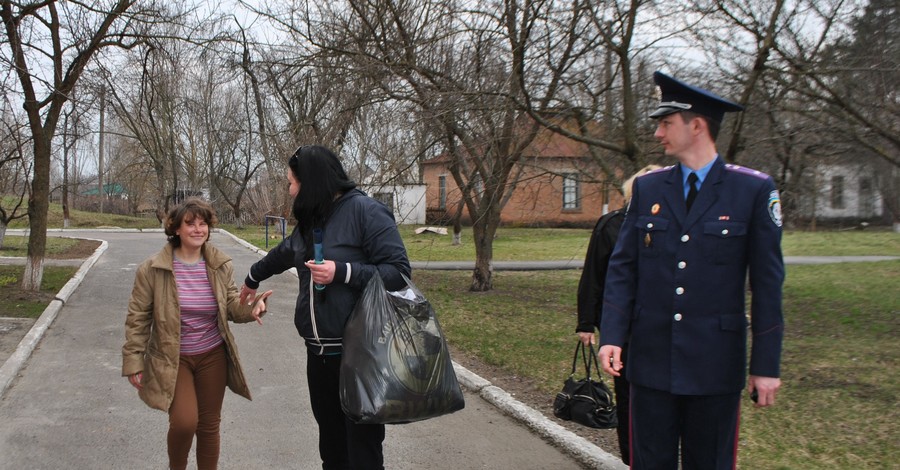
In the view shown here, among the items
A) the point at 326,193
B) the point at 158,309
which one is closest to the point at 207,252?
the point at 158,309

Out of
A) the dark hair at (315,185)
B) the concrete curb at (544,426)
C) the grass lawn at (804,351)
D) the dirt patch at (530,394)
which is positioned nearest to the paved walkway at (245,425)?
the concrete curb at (544,426)

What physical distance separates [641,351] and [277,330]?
7.09 m

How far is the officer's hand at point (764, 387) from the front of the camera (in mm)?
2496

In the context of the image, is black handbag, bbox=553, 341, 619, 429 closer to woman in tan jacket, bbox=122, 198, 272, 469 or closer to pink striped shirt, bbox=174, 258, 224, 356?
woman in tan jacket, bbox=122, 198, 272, 469

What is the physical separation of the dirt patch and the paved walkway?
0.16 m

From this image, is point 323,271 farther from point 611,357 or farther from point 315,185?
point 611,357

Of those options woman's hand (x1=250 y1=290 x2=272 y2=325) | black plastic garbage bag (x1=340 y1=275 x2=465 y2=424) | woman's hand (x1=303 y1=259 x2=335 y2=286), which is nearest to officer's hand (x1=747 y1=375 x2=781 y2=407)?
black plastic garbage bag (x1=340 y1=275 x2=465 y2=424)

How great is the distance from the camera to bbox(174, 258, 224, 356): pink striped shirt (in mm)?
3746

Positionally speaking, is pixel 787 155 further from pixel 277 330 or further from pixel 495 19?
pixel 277 330

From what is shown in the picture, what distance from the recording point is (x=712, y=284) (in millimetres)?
2539

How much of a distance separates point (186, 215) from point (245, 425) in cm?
215

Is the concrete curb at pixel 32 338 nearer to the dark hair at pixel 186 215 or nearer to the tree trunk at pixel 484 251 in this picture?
the dark hair at pixel 186 215

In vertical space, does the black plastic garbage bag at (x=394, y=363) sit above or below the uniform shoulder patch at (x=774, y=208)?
below

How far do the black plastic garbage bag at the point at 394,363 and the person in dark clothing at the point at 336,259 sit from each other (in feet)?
0.38
